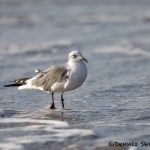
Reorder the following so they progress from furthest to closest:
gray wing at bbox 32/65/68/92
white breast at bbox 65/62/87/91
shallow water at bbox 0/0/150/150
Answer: gray wing at bbox 32/65/68/92
white breast at bbox 65/62/87/91
shallow water at bbox 0/0/150/150

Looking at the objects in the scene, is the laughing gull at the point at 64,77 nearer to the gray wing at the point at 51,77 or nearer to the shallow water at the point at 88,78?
the gray wing at the point at 51,77

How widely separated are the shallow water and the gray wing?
1.25 ft

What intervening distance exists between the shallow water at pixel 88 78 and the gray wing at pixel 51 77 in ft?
1.25

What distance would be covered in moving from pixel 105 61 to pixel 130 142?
25.1ft

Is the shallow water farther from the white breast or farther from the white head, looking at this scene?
the white head

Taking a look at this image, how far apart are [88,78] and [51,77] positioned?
3.00 meters

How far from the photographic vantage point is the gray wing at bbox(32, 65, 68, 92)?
34.1 feet

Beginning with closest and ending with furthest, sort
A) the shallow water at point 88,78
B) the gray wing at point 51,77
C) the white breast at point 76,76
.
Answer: the shallow water at point 88,78, the white breast at point 76,76, the gray wing at point 51,77

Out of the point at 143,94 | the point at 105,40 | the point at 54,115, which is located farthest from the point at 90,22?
the point at 54,115

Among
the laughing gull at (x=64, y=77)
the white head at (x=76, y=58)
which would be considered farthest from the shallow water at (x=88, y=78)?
the white head at (x=76, y=58)

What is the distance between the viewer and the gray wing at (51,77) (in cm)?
1038

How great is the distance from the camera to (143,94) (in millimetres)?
11523

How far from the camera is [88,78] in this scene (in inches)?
530

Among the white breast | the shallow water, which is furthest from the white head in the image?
the shallow water
